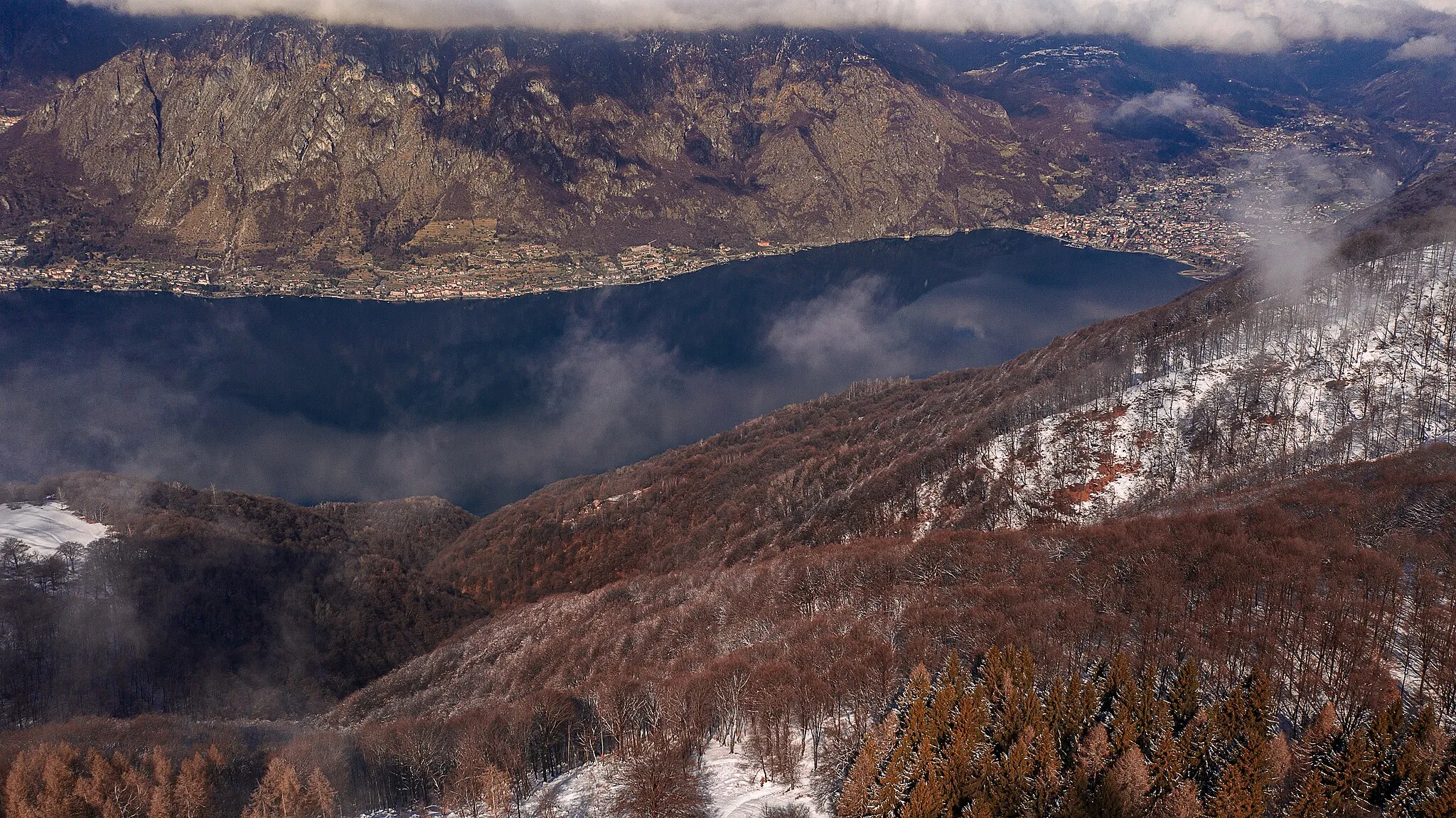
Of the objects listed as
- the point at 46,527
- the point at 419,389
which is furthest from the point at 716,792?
the point at 419,389

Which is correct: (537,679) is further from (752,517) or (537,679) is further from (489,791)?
(752,517)

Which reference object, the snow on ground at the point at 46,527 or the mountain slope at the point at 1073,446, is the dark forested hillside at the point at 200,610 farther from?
the mountain slope at the point at 1073,446

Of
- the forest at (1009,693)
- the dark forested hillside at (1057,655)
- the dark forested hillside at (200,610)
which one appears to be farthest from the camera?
the dark forested hillside at (200,610)

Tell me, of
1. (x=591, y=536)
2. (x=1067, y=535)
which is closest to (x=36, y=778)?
(x=1067, y=535)

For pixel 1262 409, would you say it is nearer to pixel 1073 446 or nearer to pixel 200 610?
pixel 1073 446

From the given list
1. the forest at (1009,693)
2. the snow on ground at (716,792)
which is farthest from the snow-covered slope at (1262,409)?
the snow on ground at (716,792)

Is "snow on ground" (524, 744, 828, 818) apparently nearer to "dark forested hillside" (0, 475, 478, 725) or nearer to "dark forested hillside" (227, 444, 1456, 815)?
"dark forested hillside" (227, 444, 1456, 815)
